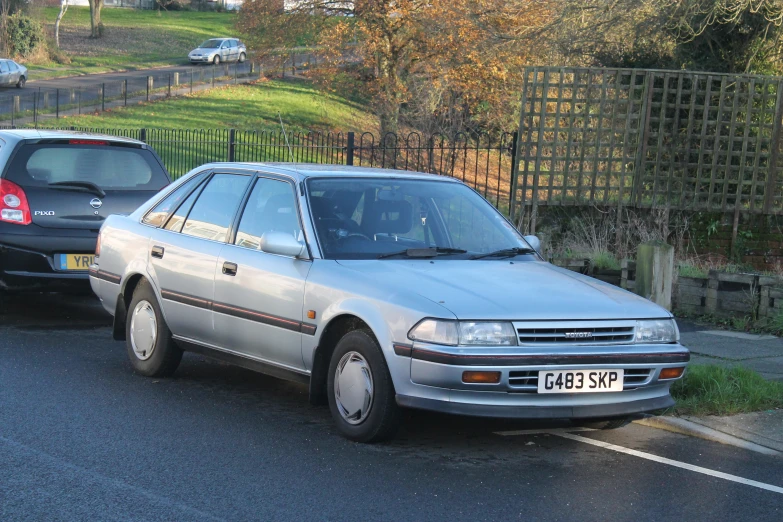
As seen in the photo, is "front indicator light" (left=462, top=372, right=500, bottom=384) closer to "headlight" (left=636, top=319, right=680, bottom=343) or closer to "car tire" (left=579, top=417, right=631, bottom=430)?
"headlight" (left=636, top=319, right=680, bottom=343)

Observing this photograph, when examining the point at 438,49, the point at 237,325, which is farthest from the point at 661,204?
the point at 438,49

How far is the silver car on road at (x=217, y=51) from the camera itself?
6219 cm

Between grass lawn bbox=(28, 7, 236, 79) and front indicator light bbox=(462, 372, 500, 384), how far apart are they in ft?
163

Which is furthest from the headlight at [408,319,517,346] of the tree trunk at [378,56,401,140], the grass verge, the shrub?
the shrub

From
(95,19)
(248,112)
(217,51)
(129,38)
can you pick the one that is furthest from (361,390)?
(129,38)

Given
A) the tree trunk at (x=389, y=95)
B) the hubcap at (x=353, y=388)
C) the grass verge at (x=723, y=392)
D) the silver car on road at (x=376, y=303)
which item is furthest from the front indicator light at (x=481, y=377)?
the tree trunk at (x=389, y=95)

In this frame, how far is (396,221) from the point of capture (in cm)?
674

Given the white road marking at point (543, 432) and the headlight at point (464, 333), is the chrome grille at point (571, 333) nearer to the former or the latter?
the headlight at point (464, 333)

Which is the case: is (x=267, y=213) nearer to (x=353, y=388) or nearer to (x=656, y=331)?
(x=353, y=388)

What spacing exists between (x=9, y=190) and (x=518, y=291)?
5.80 m

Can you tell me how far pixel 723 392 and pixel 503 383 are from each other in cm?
226

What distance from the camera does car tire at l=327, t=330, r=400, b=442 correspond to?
568cm

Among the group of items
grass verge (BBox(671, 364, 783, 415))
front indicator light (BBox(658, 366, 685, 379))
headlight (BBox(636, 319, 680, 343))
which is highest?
headlight (BBox(636, 319, 680, 343))

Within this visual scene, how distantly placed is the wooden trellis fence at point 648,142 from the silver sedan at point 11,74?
128 feet
